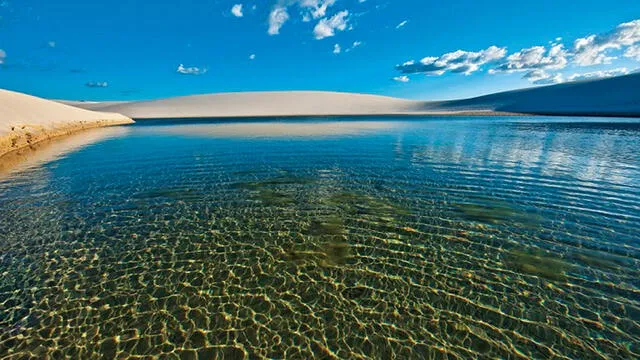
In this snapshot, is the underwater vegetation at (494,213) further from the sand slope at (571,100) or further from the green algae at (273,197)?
the sand slope at (571,100)

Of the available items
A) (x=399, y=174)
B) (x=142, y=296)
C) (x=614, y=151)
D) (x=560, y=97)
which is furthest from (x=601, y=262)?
(x=560, y=97)

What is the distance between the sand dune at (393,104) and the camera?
279 feet

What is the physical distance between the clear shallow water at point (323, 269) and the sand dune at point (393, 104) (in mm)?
90793

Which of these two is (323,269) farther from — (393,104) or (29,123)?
(393,104)

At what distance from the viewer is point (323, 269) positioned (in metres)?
6.68

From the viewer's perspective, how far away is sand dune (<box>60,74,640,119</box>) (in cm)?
8506

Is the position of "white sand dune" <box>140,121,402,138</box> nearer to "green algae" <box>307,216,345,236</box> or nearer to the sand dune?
"green algae" <box>307,216,345,236</box>

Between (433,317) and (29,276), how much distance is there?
8.59 meters

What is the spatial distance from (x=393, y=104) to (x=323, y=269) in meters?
139

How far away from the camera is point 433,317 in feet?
17.3

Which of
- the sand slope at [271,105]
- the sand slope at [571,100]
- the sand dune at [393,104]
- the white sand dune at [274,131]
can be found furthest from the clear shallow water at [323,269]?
the sand slope at [271,105]

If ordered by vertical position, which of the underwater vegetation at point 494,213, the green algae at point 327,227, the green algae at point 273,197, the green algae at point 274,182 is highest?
the green algae at point 274,182

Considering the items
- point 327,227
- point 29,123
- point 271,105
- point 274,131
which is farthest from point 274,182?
point 271,105

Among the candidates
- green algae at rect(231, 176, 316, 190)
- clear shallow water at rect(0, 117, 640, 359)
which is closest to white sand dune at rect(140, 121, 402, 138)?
green algae at rect(231, 176, 316, 190)
